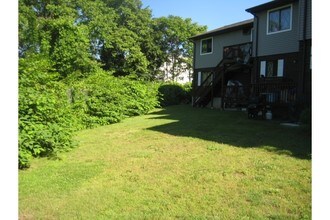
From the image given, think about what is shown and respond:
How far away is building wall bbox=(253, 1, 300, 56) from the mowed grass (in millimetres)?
7956

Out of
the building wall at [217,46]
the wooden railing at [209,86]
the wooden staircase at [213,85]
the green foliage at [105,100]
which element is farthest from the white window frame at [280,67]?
the green foliage at [105,100]

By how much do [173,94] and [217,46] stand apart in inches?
204

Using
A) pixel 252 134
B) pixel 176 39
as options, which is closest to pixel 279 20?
pixel 252 134

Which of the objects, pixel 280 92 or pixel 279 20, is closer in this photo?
pixel 280 92

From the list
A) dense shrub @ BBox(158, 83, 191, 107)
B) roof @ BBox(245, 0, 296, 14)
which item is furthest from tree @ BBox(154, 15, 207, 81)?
roof @ BBox(245, 0, 296, 14)

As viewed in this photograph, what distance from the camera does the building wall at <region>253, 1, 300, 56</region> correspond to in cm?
1462

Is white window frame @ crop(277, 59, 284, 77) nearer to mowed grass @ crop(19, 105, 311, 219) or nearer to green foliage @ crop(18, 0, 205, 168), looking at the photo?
green foliage @ crop(18, 0, 205, 168)

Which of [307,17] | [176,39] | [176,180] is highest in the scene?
[176,39]

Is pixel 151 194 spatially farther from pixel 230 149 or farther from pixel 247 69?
pixel 247 69

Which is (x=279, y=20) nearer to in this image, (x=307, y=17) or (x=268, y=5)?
(x=268, y=5)

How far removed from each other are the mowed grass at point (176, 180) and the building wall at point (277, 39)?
796 cm

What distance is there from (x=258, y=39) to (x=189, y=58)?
24.9 meters

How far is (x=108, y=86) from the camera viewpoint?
12555mm

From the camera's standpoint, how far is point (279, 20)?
50.9ft
